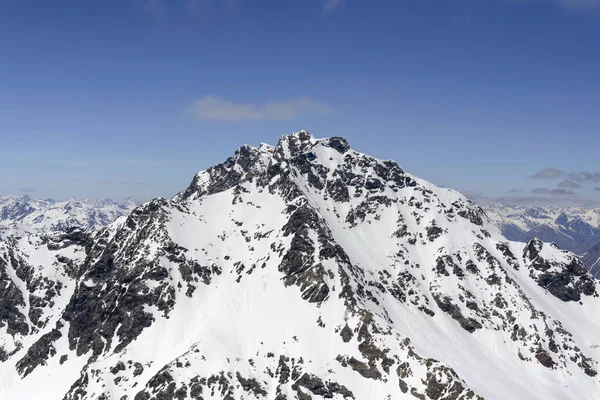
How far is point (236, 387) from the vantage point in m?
192

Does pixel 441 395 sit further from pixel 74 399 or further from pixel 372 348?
pixel 74 399

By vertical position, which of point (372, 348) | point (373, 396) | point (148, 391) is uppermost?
point (372, 348)

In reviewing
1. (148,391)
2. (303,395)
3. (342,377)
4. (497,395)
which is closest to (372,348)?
(342,377)

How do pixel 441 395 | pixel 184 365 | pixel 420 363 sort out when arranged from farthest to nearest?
pixel 184 365 < pixel 420 363 < pixel 441 395

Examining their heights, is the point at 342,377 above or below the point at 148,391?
above

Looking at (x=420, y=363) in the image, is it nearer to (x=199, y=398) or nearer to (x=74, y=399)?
(x=199, y=398)

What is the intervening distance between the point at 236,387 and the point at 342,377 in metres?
43.7

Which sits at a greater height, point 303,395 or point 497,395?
point 497,395

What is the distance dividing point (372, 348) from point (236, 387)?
58.6 metres

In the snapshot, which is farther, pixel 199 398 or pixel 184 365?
pixel 184 365

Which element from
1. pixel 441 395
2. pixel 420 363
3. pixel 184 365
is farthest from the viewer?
pixel 184 365

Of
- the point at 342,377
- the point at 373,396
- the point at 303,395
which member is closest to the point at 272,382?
the point at 303,395

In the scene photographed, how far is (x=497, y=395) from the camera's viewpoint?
193875 millimetres

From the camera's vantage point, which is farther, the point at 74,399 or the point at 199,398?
the point at 74,399
